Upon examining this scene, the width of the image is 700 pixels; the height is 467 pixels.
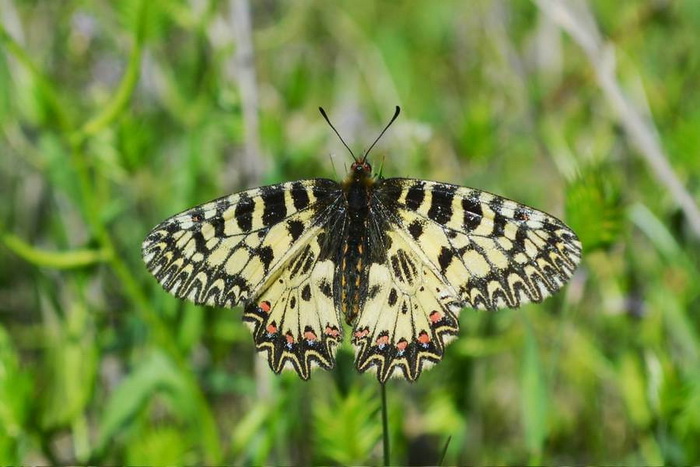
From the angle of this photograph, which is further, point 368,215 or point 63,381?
point 63,381

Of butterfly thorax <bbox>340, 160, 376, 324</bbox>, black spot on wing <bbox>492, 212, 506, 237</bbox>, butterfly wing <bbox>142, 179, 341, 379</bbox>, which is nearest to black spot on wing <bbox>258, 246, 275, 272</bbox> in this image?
butterfly wing <bbox>142, 179, 341, 379</bbox>

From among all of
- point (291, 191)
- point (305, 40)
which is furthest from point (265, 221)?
point (305, 40)

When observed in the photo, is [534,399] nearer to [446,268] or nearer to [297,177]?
[446,268]

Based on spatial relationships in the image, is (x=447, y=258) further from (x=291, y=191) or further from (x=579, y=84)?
(x=579, y=84)

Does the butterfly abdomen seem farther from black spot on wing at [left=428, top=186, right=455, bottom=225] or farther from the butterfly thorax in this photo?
black spot on wing at [left=428, top=186, right=455, bottom=225]

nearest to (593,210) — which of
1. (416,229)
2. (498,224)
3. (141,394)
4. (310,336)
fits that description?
(498,224)

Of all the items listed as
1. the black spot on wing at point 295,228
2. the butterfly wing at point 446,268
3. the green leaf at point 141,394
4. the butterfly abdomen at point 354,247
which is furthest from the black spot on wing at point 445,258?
the green leaf at point 141,394

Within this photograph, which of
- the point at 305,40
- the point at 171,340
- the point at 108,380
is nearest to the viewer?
the point at 171,340
